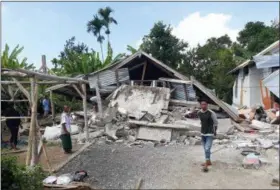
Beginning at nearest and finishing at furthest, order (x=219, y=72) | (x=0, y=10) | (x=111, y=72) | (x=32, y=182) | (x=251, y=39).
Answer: (x=251, y=39) → (x=219, y=72) → (x=0, y=10) → (x=32, y=182) → (x=111, y=72)

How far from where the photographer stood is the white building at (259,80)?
1.96m

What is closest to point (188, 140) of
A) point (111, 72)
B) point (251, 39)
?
point (251, 39)

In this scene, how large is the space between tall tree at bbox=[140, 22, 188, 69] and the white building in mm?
394

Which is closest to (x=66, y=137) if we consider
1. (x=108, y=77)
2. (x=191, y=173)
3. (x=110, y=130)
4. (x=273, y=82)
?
(x=110, y=130)

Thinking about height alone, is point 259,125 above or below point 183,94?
below

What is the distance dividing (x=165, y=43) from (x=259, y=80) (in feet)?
2.49

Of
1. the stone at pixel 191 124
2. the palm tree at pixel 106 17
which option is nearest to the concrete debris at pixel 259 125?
the stone at pixel 191 124

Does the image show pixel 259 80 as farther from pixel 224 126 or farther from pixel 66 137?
pixel 66 137

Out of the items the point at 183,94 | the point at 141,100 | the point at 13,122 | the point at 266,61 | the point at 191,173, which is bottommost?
the point at 13,122

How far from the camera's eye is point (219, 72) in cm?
254

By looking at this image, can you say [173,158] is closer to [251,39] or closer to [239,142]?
[239,142]

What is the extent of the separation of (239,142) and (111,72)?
10170 millimetres

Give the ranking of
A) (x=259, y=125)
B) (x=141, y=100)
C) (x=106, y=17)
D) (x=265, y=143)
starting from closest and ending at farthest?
(x=265, y=143), (x=259, y=125), (x=106, y=17), (x=141, y=100)

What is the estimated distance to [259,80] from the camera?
2.12 m
